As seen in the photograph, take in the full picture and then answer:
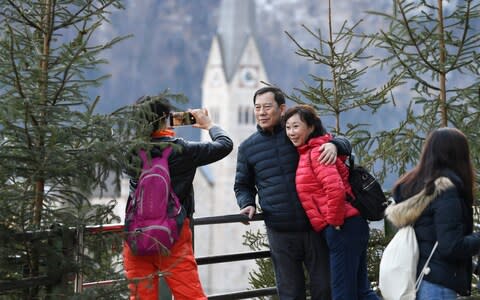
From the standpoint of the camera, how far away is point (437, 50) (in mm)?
4832

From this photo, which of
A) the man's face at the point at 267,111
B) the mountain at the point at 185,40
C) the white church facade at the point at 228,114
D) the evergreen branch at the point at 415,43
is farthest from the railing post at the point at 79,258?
the mountain at the point at 185,40

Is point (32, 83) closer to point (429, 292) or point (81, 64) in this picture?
point (81, 64)

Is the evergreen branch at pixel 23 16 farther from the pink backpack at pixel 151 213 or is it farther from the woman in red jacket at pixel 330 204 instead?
the woman in red jacket at pixel 330 204

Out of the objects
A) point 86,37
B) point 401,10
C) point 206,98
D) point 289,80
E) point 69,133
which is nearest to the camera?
point 69,133

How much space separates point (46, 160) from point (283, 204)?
107 cm

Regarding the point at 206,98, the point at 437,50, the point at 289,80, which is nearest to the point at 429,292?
the point at 437,50

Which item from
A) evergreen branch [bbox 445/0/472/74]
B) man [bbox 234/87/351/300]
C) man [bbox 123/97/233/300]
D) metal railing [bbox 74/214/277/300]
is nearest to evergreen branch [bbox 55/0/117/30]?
man [bbox 123/97/233/300]

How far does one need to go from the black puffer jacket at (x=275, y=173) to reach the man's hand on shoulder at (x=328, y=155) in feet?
0.21

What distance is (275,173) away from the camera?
341cm

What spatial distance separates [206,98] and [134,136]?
263 ft

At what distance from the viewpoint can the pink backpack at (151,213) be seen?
9.87 ft

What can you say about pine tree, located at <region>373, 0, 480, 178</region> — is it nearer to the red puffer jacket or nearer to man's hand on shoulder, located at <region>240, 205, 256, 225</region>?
man's hand on shoulder, located at <region>240, 205, 256, 225</region>

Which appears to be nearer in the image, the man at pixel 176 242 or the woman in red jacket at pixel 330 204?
the man at pixel 176 242

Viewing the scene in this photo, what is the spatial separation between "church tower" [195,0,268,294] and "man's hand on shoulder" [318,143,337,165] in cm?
7201
